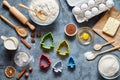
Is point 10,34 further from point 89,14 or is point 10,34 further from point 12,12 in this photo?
point 89,14

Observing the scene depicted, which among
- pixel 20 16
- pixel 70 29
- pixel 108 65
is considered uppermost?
pixel 20 16

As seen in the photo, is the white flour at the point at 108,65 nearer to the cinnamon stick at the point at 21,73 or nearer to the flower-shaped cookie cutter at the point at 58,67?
the flower-shaped cookie cutter at the point at 58,67

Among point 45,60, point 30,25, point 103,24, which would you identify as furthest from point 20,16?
point 103,24

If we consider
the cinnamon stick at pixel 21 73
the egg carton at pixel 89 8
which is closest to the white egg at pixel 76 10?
the egg carton at pixel 89 8

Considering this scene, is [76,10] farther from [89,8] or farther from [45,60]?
[45,60]

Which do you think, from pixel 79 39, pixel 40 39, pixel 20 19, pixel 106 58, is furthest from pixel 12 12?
pixel 106 58

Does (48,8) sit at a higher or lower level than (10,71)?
higher
